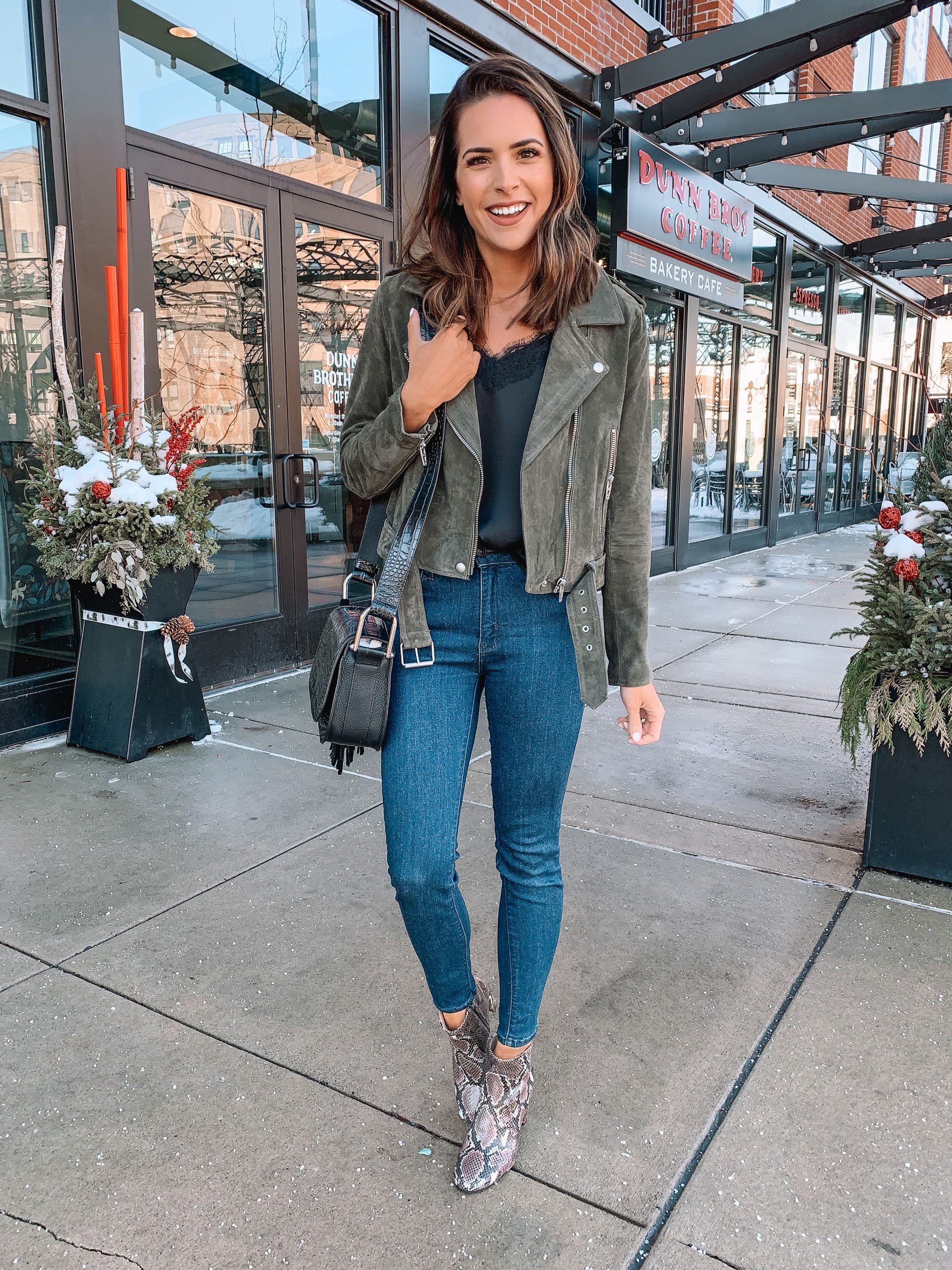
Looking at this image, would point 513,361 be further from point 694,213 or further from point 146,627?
point 694,213

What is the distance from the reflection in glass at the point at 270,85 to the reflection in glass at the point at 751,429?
653cm

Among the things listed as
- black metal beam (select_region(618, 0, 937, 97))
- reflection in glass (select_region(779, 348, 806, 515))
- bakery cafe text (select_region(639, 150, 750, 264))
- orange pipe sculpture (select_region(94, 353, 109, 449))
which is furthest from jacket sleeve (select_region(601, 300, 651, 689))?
reflection in glass (select_region(779, 348, 806, 515))

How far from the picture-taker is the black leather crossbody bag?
171 cm

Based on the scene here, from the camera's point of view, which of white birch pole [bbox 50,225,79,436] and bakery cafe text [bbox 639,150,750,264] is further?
bakery cafe text [bbox 639,150,750,264]

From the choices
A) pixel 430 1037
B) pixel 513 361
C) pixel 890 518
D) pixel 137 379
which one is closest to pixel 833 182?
pixel 890 518

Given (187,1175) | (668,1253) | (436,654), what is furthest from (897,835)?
(187,1175)

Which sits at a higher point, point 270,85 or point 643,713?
point 270,85

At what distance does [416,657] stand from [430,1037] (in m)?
1.09

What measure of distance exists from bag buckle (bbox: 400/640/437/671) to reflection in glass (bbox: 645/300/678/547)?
8036 millimetres

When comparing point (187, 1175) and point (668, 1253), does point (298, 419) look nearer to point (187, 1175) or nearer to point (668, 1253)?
point (187, 1175)

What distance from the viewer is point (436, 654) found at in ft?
5.77

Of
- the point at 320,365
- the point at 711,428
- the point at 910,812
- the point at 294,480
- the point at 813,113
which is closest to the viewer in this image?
the point at 910,812

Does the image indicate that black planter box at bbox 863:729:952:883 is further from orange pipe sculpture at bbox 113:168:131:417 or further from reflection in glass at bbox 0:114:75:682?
reflection in glass at bbox 0:114:75:682

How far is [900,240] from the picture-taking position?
12.7 metres
